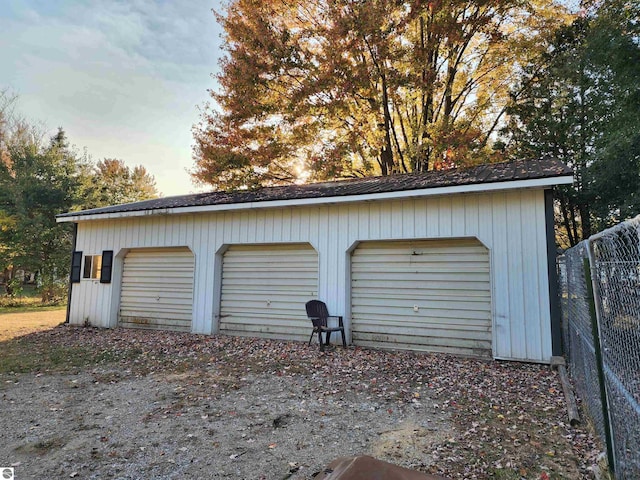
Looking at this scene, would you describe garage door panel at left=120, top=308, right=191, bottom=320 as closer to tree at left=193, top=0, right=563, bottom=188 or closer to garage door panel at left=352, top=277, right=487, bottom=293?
garage door panel at left=352, top=277, right=487, bottom=293

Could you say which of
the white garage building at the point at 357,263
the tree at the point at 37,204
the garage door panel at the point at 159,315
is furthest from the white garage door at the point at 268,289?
the tree at the point at 37,204

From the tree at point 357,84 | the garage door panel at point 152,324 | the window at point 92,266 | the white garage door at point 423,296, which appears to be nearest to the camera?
the white garage door at point 423,296

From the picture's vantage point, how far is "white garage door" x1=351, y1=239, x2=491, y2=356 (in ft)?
20.1

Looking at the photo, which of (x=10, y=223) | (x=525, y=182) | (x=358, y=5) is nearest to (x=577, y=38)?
(x=358, y=5)

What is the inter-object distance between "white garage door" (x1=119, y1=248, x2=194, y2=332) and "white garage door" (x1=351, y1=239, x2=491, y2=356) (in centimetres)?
417

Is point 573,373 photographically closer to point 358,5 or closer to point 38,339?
→ point 38,339

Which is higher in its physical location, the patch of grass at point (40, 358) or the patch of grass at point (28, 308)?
the patch of grass at point (28, 308)

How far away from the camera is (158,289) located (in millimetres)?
8945

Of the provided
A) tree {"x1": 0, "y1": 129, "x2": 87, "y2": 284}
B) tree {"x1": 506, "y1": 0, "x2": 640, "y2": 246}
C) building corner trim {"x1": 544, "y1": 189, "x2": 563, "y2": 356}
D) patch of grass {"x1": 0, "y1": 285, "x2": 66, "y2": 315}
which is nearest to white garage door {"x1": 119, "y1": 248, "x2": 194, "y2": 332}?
patch of grass {"x1": 0, "y1": 285, "x2": 66, "y2": 315}

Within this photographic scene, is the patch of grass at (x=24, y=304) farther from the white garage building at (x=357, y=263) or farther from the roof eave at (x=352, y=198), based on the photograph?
the roof eave at (x=352, y=198)

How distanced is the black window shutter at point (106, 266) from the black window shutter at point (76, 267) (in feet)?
2.82

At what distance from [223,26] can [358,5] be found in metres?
4.54

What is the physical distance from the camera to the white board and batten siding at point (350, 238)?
→ 5.61m

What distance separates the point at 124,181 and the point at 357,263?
84.5 ft
